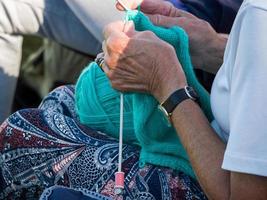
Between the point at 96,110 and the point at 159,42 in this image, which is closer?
the point at 159,42

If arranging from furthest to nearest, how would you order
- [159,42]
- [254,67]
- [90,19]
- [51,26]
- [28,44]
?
[28,44]
[51,26]
[90,19]
[159,42]
[254,67]

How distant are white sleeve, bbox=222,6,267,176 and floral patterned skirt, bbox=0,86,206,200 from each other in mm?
248

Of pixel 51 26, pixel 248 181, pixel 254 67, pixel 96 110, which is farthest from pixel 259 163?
pixel 51 26

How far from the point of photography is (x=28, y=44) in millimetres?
3221

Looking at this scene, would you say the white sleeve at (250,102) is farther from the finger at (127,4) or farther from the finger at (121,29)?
the finger at (127,4)

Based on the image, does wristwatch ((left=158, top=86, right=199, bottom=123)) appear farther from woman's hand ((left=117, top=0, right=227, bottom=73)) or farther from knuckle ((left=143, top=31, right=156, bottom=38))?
woman's hand ((left=117, top=0, right=227, bottom=73))

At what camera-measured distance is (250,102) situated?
44.7 inches

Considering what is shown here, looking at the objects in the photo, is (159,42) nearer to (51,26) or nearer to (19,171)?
(19,171)

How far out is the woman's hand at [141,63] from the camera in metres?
1.33

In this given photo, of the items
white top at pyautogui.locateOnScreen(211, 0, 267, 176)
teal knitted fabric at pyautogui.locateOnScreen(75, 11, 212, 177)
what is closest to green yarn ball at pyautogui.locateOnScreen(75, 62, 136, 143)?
teal knitted fabric at pyautogui.locateOnScreen(75, 11, 212, 177)

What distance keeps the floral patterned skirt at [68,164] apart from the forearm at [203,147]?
0.14 m

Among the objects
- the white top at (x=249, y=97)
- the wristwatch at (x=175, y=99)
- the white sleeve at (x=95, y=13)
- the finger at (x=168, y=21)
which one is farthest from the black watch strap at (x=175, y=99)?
the white sleeve at (x=95, y=13)

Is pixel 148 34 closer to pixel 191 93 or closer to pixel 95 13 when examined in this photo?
pixel 191 93

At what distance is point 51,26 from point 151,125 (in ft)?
3.09
